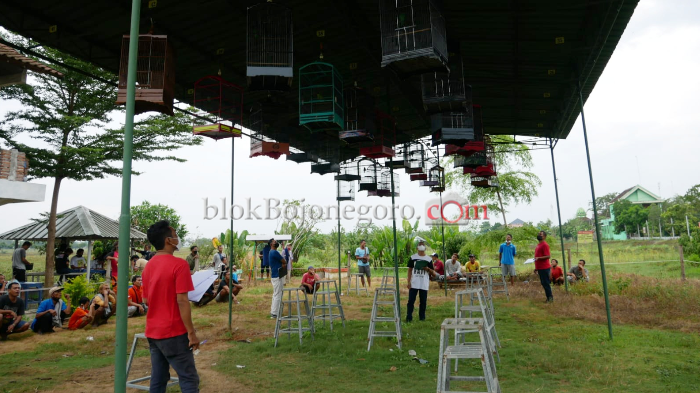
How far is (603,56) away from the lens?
833 cm

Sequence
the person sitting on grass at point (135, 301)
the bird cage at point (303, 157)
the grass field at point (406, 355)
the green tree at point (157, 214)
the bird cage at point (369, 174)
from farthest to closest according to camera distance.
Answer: the green tree at point (157, 214)
the bird cage at point (369, 174)
the bird cage at point (303, 157)
the person sitting on grass at point (135, 301)
the grass field at point (406, 355)

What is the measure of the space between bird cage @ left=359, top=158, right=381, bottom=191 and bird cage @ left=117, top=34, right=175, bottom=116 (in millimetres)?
8443

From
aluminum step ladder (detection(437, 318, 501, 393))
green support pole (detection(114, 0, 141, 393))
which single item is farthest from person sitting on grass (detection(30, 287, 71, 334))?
aluminum step ladder (detection(437, 318, 501, 393))

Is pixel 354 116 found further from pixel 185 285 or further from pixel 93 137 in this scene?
pixel 93 137

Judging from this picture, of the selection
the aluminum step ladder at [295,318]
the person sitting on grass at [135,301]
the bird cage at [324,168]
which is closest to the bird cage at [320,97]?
the aluminum step ladder at [295,318]

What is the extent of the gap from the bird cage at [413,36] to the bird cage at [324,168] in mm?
6516

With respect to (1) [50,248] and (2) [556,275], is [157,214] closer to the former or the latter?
(1) [50,248]

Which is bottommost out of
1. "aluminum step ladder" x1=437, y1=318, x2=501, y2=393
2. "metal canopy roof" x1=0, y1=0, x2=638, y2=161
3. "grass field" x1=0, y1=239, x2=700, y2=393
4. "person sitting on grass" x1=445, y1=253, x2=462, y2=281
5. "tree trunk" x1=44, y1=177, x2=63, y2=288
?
"grass field" x1=0, y1=239, x2=700, y2=393

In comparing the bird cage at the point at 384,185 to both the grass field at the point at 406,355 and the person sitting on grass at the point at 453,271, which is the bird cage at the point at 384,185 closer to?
the person sitting on grass at the point at 453,271

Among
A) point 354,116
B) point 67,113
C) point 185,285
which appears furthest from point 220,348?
point 67,113

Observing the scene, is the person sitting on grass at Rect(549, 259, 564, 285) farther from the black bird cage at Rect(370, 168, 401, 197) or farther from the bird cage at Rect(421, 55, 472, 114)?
the bird cage at Rect(421, 55, 472, 114)

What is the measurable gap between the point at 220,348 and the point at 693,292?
11790 mm

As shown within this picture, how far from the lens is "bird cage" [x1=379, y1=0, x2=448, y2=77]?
230 inches

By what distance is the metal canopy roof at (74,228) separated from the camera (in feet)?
49.0
